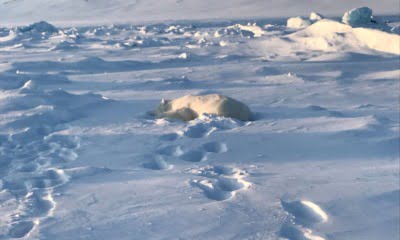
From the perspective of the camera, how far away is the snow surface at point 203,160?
8.66ft

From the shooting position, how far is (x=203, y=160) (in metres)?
3.68

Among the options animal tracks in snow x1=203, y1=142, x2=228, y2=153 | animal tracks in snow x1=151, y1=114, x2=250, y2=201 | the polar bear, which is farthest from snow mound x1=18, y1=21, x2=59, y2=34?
animal tracks in snow x1=203, y1=142, x2=228, y2=153

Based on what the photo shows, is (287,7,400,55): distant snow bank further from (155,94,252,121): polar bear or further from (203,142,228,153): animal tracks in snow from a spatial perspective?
(203,142,228,153): animal tracks in snow

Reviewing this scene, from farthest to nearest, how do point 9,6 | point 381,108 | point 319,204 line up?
1. point 9,6
2. point 381,108
3. point 319,204

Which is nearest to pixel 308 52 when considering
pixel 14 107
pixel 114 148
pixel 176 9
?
pixel 14 107

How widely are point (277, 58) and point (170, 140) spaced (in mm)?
6468

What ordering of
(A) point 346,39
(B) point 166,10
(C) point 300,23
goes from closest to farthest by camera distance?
1. (A) point 346,39
2. (C) point 300,23
3. (B) point 166,10

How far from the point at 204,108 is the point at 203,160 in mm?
1279

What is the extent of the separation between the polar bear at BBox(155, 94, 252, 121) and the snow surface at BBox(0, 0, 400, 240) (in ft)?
0.49

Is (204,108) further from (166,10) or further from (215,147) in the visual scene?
(166,10)

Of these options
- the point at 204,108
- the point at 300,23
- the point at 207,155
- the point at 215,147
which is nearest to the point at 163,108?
the point at 204,108

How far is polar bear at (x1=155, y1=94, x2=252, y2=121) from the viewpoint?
478 cm

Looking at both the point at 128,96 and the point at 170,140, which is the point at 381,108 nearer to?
the point at 170,140

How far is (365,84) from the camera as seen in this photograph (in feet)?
22.7
